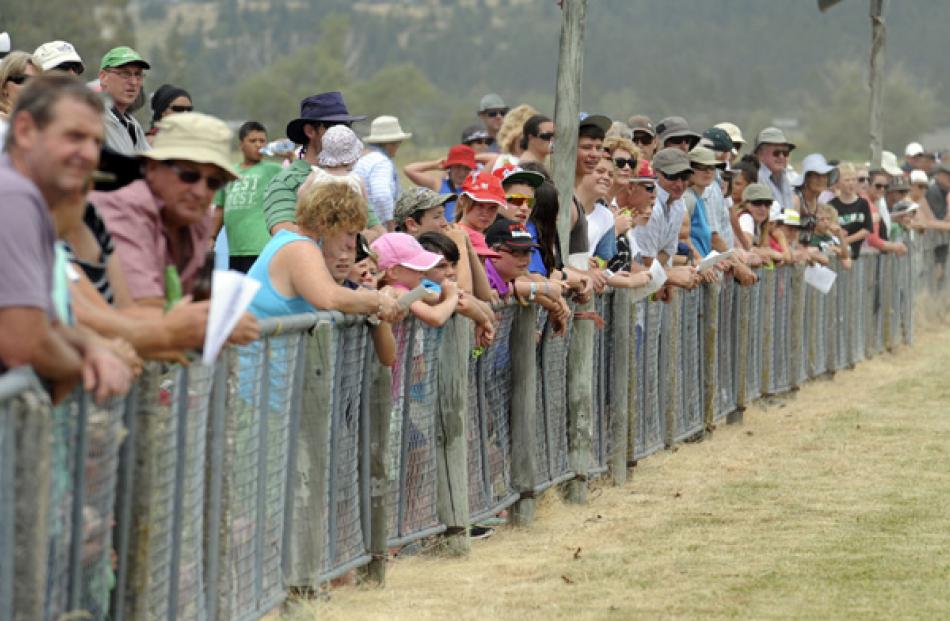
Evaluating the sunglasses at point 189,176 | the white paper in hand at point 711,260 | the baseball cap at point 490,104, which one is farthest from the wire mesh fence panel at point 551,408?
the baseball cap at point 490,104

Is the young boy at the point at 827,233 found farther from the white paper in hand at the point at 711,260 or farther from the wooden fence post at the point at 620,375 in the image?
the wooden fence post at the point at 620,375

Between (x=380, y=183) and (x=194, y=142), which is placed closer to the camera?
(x=194, y=142)

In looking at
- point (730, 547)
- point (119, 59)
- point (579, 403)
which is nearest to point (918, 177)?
point (579, 403)

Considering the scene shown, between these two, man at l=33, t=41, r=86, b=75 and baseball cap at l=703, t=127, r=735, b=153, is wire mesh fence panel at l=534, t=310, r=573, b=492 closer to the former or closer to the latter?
man at l=33, t=41, r=86, b=75

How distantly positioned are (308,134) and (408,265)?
85.4 inches

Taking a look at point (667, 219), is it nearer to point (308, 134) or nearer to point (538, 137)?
point (538, 137)

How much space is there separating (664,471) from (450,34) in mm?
168233

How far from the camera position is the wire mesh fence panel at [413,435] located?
8969mm

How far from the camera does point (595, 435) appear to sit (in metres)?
12.0

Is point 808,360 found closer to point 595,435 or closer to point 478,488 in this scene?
point 595,435

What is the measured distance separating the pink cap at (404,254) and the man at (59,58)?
1699 millimetres

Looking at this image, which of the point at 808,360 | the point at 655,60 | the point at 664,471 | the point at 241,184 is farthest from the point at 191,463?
the point at 655,60

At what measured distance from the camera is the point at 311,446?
25.6 ft

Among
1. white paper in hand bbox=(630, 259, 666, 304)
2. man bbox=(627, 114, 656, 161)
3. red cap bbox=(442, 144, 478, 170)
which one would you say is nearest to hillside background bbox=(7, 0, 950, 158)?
man bbox=(627, 114, 656, 161)
